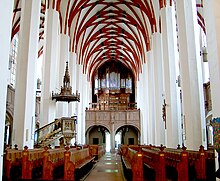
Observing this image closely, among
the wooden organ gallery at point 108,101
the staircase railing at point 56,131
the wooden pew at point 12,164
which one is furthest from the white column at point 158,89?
the wooden pew at point 12,164

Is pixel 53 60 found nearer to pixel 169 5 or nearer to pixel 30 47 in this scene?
pixel 30 47

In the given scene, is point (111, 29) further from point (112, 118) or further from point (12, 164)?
point (12, 164)

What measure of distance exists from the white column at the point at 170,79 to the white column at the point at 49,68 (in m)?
6.22

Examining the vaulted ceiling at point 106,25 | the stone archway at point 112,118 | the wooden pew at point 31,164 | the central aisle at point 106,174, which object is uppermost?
the vaulted ceiling at point 106,25

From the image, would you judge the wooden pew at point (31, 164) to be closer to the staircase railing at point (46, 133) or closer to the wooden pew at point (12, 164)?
the wooden pew at point (12, 164)

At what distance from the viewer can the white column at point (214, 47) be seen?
21.9ft

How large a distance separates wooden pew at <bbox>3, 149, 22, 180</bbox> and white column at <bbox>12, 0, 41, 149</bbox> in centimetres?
300

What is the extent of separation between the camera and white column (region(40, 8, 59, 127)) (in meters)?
15.5

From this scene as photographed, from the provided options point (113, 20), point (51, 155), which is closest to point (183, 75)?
point (51, 155)

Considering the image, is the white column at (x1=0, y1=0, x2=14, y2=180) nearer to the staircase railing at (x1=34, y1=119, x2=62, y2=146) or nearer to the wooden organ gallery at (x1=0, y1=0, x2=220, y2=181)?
the wooden organ gallery at (x1=0, y1=0, x2=220, y2=181)

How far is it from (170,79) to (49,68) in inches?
259

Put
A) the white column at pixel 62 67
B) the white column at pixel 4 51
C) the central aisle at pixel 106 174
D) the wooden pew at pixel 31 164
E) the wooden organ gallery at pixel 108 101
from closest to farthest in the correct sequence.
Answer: the white column at pixel 4 51, the wooden organ gallery at pixel 108 101, the wooden pew at pixel 31 164, the central aisle at pixel 106 174, the white column at pixel 62 67

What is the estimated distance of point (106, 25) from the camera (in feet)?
94.0

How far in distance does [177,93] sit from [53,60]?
7.09m
